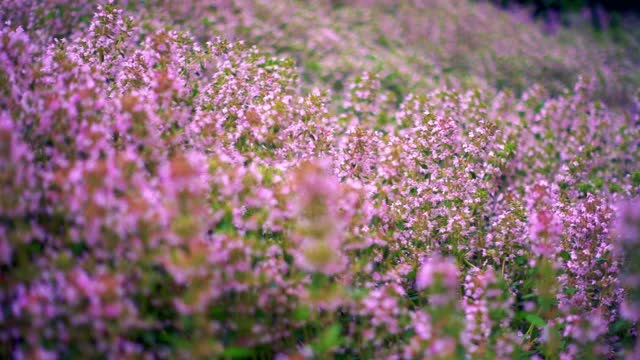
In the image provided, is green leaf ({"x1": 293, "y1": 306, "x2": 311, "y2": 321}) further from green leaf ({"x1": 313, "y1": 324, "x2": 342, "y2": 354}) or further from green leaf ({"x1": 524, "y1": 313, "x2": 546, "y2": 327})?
green leaf ({"x1": 524, "y1": 313, "x2": 546, "y2": 327})

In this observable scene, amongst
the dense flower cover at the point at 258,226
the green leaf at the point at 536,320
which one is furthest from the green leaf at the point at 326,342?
the green leaf at the point at 536,320

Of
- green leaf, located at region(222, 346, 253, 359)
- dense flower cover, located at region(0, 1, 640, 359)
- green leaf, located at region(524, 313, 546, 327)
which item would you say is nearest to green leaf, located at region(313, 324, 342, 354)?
dense flower cover, located at region(0, 1, 640, 359)

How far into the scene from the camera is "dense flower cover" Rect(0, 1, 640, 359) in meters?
2.81

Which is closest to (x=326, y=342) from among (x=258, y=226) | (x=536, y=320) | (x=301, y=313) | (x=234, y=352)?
(x=301, y=313)

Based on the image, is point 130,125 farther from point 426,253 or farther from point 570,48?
point 570,48

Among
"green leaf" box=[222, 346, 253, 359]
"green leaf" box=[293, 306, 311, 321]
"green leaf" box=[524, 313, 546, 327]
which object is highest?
"green leaf" box=[293, 306, 311, 321]

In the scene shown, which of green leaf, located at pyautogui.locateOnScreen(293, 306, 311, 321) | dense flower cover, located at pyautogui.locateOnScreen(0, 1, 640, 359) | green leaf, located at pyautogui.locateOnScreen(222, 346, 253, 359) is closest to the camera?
dense flower cover, located at pyautogui.locateOnScreen(0, 1, 640, 359)

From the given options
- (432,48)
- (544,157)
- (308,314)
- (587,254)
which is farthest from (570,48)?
(308,314)

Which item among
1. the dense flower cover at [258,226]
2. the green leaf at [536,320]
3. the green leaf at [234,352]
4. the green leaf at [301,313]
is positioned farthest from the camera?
the green leaf at [536,320]

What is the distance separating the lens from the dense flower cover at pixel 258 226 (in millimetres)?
2807

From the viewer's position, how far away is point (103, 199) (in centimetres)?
279

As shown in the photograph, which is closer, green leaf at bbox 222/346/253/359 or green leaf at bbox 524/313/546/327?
green leaf at bbox 222/346/253/359

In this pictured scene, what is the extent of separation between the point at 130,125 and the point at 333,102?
396 centimetres

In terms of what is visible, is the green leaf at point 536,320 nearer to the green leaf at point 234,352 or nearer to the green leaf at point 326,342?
the green leaf at point 326,342
